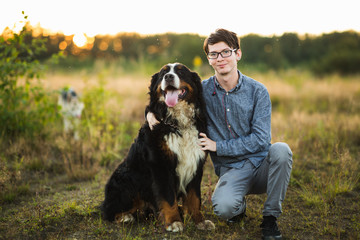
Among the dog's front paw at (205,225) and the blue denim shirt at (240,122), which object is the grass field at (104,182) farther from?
the blue denim shirt at (240,122)

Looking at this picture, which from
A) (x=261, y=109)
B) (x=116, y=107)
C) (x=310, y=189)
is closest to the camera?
(x=261, y=109)

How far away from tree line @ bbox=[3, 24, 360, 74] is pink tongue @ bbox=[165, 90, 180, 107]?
1236 cm

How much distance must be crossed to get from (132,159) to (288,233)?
5.39ft

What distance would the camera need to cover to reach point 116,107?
5.93 metres

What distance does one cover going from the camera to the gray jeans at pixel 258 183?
2611 mm

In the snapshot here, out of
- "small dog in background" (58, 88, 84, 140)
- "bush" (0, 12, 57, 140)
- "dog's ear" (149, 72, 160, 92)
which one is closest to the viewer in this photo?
"dog's ear" (149, 72, 160, 92)

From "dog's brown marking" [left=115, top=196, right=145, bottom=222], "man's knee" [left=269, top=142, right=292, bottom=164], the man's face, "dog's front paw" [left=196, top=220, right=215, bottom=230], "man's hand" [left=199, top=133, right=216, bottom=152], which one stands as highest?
the man's face

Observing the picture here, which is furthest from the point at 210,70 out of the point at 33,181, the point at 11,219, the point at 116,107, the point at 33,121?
the point at 11,219

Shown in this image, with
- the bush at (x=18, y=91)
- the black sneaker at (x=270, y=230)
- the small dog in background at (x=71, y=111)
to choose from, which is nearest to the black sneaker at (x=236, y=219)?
the black sneaker at (x=270, y=230)

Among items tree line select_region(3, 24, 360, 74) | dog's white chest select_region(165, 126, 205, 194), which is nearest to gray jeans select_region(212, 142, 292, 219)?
dog's white chest select_region(165, 126, 205, 194)

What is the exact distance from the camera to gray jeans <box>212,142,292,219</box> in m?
2.61

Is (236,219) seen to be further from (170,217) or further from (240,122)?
(240,122)

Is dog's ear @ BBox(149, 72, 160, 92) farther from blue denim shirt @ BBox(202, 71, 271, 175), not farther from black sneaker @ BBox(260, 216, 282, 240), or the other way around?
black sneaker @ BBox(260, 216, 282, 240)

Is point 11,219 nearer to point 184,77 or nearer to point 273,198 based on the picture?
point 184,77
